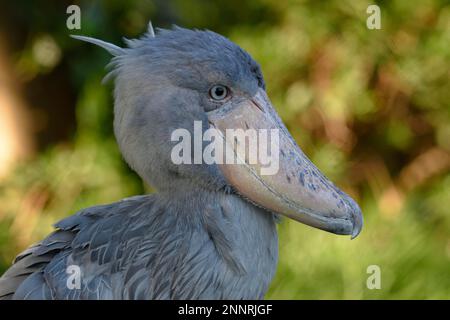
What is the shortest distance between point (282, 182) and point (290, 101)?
3.03m

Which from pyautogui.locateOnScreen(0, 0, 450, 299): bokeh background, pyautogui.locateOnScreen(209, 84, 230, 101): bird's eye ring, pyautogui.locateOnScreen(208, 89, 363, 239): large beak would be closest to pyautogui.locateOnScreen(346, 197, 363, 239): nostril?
pyautogui.locateOnScreen(208, 89, 363, 239): large beak

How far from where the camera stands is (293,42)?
15.9 feet

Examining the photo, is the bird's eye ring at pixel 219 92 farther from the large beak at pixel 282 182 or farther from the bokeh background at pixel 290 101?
the bokeh background at pixel 290 101

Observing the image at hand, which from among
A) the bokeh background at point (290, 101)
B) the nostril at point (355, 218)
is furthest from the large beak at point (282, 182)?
the bokeh background at point (290, 101)

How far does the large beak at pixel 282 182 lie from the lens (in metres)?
1.90

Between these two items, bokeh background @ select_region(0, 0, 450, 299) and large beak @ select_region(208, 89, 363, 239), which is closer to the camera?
large beak @ select_region(208, 89, 363, 239)

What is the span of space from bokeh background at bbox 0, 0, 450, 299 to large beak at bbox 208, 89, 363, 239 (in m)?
2.34

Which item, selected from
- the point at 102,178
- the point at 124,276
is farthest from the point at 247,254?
the point at 102,178

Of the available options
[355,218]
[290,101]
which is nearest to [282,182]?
[355,218]

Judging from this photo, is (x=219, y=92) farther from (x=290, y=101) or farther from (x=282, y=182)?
(x=290, y=101)

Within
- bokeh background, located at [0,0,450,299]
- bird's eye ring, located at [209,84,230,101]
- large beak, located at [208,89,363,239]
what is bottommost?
large beak, located at [208,89,363,239]

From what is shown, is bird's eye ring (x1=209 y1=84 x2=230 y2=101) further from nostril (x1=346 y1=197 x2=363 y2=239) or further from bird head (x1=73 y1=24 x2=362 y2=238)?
nostril (x1=346 y1=197 x2=363 y2=239)

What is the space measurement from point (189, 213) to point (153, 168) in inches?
5.4

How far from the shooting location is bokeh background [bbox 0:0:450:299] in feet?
14.9
